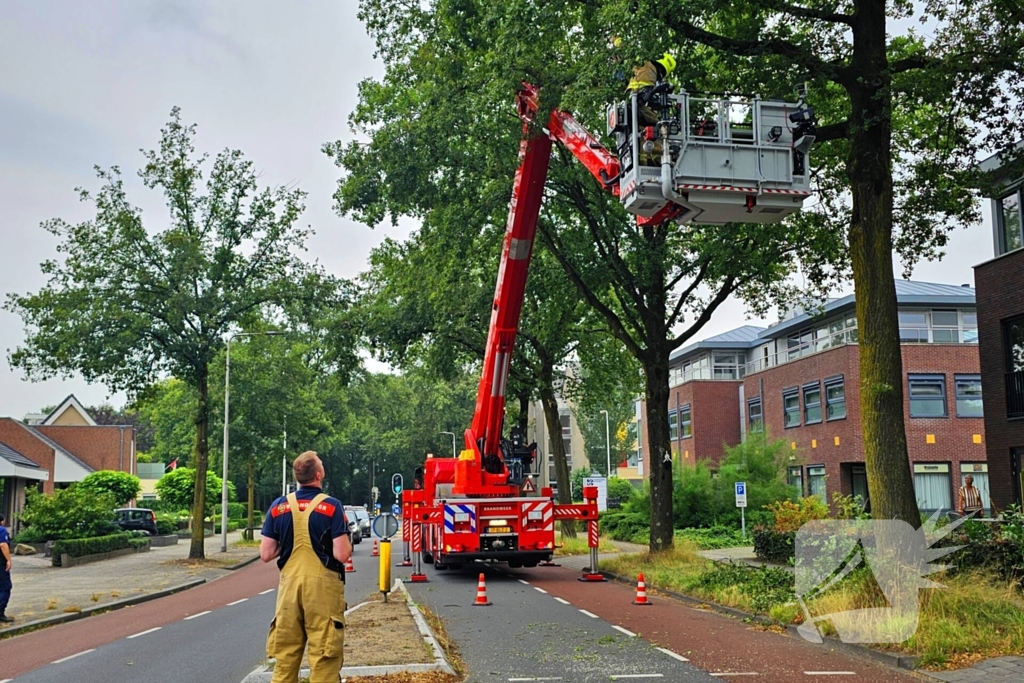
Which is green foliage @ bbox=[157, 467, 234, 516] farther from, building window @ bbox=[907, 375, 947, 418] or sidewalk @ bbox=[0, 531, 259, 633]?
building window @ bbox=[907, 375, 947, 418]

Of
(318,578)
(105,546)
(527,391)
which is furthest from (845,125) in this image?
(105,546)

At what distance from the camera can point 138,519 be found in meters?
45.3

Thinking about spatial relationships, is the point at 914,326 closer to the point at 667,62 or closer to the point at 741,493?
the point at 741,493

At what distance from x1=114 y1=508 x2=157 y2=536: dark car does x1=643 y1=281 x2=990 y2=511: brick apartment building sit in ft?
89.4

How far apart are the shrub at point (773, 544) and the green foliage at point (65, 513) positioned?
2032 cm

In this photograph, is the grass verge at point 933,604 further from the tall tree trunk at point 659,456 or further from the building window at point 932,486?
the building window at point 932,486

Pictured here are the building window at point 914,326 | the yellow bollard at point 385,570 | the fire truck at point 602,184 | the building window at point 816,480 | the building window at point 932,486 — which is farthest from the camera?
the building window at point 816,480

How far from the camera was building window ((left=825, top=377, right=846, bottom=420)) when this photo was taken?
118 ft

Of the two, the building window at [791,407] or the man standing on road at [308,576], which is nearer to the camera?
the man standing on road at [308,576]

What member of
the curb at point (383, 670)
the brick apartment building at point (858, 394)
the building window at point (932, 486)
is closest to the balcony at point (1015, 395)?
the brick apartment building at point (858, 394)

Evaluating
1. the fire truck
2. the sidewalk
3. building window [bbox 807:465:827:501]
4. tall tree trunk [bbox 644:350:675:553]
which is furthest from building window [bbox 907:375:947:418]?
the sidewalk

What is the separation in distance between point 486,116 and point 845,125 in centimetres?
608

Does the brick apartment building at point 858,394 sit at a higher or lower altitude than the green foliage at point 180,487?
higher

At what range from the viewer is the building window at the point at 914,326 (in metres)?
36.1
